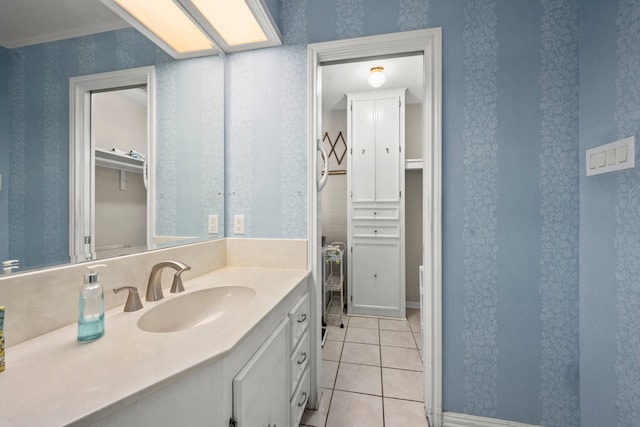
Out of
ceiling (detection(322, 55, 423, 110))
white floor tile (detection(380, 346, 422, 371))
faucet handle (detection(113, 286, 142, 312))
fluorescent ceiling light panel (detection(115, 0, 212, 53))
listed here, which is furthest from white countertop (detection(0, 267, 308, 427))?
ceiling (detection(322, 55, 423, 110))

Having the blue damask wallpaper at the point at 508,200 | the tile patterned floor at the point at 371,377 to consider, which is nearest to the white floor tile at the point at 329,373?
the tile patterned floor at the point at 371,377

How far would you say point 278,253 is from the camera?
1.51 m

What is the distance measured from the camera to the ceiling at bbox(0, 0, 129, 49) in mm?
648

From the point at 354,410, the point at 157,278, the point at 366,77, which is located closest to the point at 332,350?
the point at 354,410

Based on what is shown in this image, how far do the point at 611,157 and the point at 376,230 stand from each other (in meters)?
1.91

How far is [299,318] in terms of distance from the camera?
4.04 ft

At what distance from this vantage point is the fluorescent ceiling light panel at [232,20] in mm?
1269

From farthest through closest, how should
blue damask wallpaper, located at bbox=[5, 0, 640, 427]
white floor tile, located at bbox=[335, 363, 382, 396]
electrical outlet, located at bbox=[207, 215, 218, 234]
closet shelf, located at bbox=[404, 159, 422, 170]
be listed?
1. closet shelf, located at bbox=[404, 159, 422, 170]
2. white floor tile, located at bbox=[335, 363, 382, 396]
3. electrical outlet, located at bbox=[207, 215, 218, 234]
4. blue damask wallpaper, located at bbox=[5, 0, 640, 427]

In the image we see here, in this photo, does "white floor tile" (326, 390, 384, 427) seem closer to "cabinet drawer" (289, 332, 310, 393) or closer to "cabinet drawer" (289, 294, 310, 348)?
"cabinet drawer" (289, 332, 310, 393)

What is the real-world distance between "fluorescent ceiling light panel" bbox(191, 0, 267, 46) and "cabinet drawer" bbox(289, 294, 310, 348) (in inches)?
58.3

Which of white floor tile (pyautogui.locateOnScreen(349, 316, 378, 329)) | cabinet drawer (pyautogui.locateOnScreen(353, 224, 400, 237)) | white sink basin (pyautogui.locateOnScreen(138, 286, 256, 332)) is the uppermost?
cabinet drawer (pyautogui.locateOnScreen(353, 224, 400, 237))

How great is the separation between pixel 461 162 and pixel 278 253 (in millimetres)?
1130

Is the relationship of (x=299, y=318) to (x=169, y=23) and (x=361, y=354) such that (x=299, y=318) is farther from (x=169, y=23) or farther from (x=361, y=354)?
(x=169, y=23)

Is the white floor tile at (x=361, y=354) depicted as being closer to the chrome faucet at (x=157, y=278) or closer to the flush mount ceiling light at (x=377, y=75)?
the chrome faucet at (x=157, y=278)
